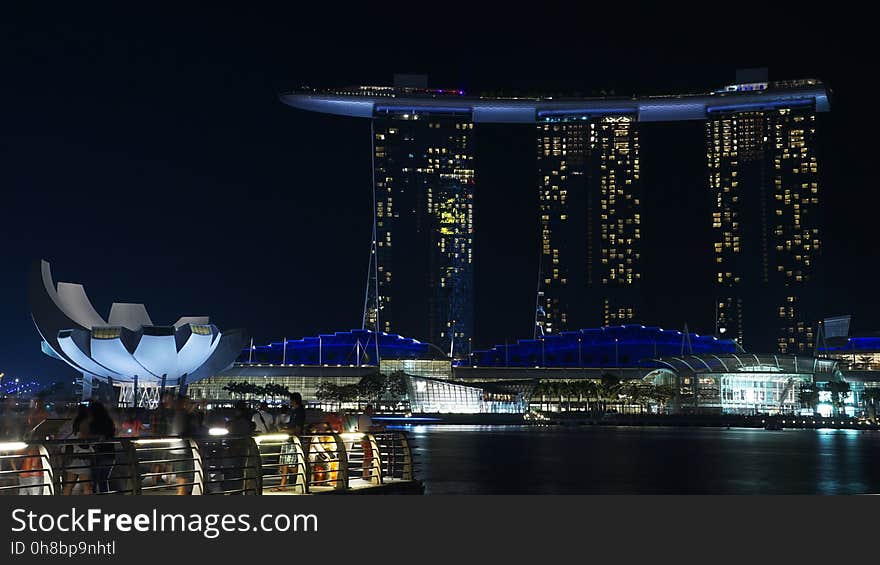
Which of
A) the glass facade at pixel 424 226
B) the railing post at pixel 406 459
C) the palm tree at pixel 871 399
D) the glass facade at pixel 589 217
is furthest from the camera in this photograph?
the glass facade at pixel 589 217

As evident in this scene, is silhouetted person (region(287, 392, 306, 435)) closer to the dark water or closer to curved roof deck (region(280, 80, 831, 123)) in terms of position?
the dark water

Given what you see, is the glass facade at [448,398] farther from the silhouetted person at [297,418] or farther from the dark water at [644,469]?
the silhouetted person at [297,418]

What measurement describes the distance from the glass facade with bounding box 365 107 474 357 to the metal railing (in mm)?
142873

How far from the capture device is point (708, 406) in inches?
4872

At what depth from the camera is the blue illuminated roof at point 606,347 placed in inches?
5915

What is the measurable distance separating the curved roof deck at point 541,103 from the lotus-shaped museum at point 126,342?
87029 millimetres

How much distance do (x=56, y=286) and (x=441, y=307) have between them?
289ft

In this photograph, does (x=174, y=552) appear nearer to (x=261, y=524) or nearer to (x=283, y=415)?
(x=261, y=524)

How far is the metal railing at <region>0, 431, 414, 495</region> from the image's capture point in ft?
42.6

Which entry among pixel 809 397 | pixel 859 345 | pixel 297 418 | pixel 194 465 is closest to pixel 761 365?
pixel 809 397

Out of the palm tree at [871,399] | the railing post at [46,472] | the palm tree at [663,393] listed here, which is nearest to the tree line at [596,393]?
the palm tree at [663,393]

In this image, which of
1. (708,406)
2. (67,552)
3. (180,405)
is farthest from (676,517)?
(708,406)

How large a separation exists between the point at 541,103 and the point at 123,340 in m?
111

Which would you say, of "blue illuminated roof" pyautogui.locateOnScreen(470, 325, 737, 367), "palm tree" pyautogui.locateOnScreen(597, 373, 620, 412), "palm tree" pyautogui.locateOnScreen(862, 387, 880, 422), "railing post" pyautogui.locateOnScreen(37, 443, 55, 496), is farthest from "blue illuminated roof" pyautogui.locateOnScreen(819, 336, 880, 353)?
"railing post" pyautogui.locateOnScreen(37, 443, 55, 496)
